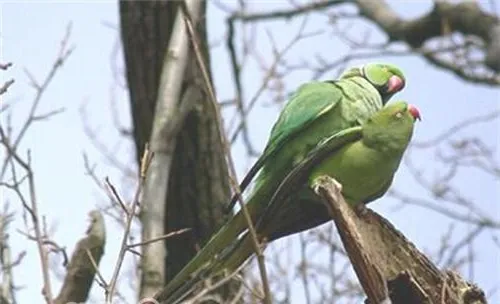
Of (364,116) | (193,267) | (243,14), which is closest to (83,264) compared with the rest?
(193,267)

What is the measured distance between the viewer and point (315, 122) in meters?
Answer: 1.95

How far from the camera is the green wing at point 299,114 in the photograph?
193cm

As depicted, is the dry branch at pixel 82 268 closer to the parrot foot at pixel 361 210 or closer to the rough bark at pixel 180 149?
the parrot foot at pixel 361 210

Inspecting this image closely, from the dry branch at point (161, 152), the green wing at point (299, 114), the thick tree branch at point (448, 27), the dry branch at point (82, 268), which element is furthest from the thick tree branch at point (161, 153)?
the thick tree branch at point (448, 27)

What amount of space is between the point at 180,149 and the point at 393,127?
60.4 inches

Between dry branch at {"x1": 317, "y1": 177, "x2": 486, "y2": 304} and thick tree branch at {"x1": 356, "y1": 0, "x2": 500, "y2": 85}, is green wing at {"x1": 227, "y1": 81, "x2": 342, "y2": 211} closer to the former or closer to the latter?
dry branch at {"x1": 317, "y1": 177, "x2": 486, "y2": 304}

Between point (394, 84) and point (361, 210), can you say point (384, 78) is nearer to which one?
point (394, 84)

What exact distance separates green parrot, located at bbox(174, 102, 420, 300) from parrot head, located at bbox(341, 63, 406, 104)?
0.17m

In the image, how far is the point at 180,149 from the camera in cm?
327

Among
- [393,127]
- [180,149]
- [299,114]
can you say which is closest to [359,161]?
[393,127]

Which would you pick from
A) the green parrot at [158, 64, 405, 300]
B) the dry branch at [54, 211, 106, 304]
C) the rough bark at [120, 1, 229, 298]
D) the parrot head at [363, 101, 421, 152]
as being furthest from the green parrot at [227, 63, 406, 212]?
the rough bark at [120, 1, 229, 298]

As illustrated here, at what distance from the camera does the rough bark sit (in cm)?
324

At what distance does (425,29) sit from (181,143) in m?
1.88

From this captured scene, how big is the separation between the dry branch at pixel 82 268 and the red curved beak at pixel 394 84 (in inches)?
24.4
